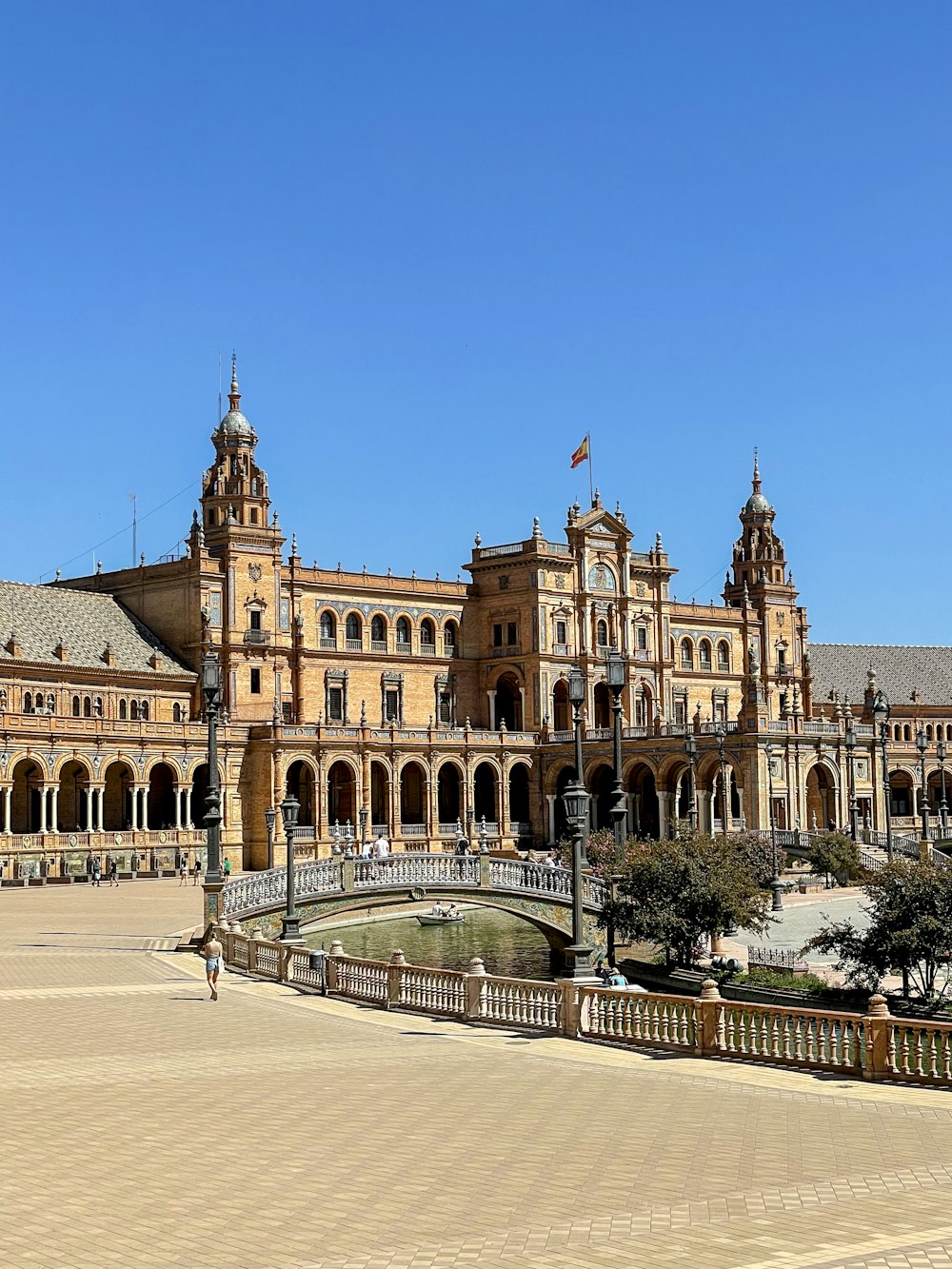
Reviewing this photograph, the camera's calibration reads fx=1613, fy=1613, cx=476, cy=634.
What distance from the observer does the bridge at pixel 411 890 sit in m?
41.4

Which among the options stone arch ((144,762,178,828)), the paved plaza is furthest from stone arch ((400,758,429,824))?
the paved plaza

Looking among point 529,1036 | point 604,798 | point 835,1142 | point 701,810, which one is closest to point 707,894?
point 529,1036

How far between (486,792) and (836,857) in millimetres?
28528

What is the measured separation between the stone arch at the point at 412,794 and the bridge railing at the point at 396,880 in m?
42.8

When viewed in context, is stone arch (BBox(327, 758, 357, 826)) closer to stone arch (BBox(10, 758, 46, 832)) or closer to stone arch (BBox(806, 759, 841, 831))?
stone arch (BBox(10, 758, 46, 832))

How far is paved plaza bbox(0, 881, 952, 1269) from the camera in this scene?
40.1 ft

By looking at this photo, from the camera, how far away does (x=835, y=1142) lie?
16125mm

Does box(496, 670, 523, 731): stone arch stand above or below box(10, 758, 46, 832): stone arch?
above

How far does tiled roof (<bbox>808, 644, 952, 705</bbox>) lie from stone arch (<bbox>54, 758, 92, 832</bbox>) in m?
61.7

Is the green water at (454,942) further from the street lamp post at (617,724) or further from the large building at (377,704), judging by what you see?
the large building at (377,704)

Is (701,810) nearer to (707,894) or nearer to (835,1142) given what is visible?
(707,894)

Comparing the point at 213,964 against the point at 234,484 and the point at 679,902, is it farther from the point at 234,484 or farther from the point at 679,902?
the point at 234,484

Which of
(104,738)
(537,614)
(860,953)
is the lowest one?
(860,953)

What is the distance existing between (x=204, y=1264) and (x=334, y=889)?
32.0 m
